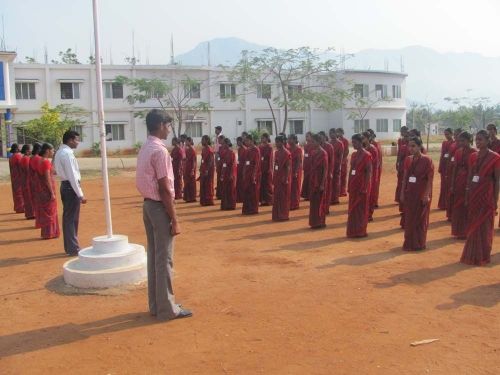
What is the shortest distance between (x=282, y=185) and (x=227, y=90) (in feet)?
98.4

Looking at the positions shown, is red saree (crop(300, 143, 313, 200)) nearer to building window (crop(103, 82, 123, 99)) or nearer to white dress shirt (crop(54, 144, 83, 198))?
white dress shirt (crop(54, 144, 83, 198))

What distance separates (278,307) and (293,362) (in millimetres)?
1290

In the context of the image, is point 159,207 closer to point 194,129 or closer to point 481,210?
point 481,210

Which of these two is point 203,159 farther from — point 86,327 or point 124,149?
point 124,149

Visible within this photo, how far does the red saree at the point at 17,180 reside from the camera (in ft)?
39.9

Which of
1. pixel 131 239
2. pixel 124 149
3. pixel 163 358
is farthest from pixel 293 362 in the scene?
pixel 124 149

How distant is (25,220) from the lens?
11.8 m

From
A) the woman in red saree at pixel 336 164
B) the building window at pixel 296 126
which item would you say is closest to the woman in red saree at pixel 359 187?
the woman in red saree at pixel 336 164

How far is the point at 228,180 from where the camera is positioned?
12.6 metres

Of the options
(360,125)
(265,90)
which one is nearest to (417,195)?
(265,90)

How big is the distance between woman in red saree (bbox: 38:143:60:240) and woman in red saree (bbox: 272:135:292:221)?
4239 mm

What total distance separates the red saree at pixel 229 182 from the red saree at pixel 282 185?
2.00 meters

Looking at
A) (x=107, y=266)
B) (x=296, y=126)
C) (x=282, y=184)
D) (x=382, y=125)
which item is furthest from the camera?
(x=382, y=125)

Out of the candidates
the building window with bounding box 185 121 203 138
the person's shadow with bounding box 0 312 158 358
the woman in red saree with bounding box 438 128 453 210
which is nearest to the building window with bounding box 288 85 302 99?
the building window with bounding box 185 121 203 138
